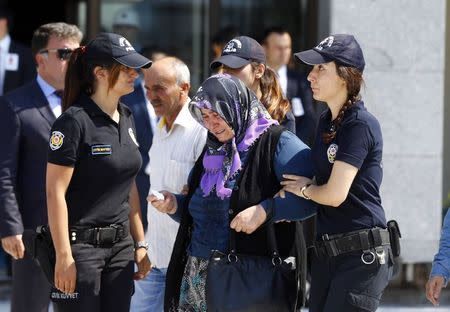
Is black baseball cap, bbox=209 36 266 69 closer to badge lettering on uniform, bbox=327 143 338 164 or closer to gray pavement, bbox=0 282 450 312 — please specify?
badge lettering on uniform, bbox=327 143 338 164

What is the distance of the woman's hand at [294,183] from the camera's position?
160 inches

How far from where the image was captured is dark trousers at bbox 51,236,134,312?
4289mm

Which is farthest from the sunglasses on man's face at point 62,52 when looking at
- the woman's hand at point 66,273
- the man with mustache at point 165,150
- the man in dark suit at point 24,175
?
the woman's hand at point 66,273

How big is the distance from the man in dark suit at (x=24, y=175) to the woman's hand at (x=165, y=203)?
0.93m

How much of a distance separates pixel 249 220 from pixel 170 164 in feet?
3.15

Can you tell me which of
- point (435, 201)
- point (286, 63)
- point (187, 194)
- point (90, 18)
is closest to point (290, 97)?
point (286, 63)

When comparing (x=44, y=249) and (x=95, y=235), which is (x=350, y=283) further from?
(x=44, y=249)

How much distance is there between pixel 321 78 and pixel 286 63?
336 centimetres

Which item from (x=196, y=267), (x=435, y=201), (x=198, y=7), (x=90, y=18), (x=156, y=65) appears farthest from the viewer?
(x=198, y=7)

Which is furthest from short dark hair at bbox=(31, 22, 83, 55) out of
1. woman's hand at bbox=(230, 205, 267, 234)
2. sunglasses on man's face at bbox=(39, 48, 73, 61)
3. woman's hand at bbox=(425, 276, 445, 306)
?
woman's hand at bbox=(425, 276, 445, 306)

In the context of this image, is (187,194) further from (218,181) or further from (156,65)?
(156,65)

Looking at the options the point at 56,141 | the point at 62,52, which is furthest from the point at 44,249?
the point at 62,52

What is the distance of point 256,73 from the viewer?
15.5ft

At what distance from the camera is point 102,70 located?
441 cm
